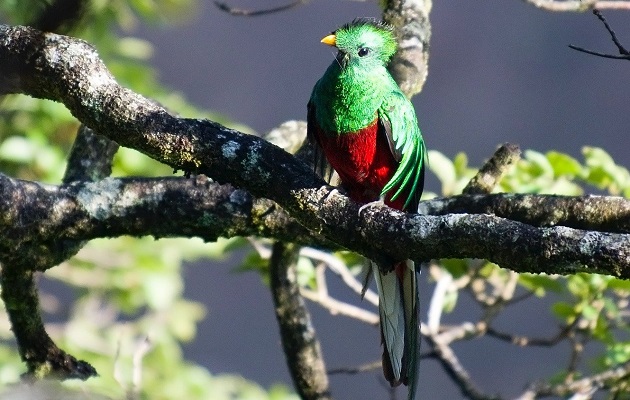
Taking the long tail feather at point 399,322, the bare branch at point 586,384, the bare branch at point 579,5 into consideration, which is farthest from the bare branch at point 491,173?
the bare branch at point 586,384

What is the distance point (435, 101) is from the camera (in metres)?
10.1

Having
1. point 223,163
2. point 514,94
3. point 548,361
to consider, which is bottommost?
point 223,163

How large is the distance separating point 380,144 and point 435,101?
6730 mm

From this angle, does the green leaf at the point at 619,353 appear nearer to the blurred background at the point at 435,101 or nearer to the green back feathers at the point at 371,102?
the green back feathers at the point at 371,102

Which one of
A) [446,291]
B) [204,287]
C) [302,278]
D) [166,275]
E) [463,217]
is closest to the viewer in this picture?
[463,217]

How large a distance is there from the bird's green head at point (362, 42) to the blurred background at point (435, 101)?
5.31m

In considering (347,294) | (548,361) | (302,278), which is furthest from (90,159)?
(548,361)

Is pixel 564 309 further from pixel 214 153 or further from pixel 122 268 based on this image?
pixel 122 268

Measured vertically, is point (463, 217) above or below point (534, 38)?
below

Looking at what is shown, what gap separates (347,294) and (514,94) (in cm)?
280

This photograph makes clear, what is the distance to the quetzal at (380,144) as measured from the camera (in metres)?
3.48

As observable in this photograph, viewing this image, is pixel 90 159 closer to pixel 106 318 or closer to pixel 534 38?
pixel 106 318

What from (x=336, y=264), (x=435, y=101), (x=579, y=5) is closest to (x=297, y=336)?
(x=336, y=264)

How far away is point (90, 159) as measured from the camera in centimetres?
351
